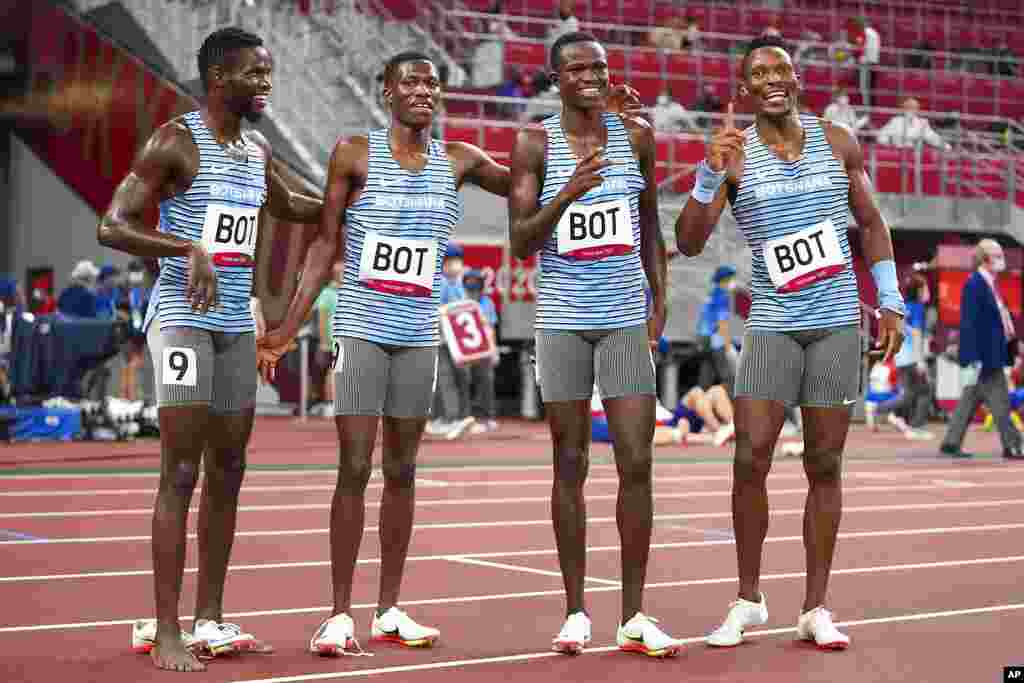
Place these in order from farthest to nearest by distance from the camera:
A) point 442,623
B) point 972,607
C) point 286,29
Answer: point 286,29
point 972,607
point 442,623

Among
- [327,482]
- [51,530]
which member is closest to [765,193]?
[51,530]

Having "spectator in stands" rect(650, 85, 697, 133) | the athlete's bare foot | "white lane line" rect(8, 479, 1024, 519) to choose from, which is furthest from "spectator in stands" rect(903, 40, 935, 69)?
the athlete's bare foot

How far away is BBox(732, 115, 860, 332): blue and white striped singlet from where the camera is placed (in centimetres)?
643

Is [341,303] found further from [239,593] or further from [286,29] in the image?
[286,29]

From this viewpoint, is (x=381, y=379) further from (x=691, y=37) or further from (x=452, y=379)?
(x=691, y=37)

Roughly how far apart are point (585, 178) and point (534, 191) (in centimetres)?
31

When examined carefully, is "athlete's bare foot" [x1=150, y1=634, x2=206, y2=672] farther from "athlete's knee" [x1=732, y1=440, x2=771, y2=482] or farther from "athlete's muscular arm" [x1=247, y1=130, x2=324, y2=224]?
"athlete's knee" [x1=732, y1=440, x2=771, y2=482]

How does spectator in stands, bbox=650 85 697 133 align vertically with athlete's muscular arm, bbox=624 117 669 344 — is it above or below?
above

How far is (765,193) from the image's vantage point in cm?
648

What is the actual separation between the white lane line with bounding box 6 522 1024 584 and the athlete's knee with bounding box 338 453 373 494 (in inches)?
42.0

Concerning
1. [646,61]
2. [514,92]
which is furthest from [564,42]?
[646,61]

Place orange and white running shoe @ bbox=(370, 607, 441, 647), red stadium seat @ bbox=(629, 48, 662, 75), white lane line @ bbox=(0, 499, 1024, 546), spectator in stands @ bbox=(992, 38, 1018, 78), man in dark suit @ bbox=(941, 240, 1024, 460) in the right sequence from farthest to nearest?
spectator in stands @ bbox=(992, 38, 1018, 78) → red stadium seat @ bbox=(629, 48, 662, 75) → man in dark suit @ bbox=(941, 240, 1024, 460) → white lane line @ bbox=(0, 499, 1024, 546) → orange and white running shoe @ bbox=(370, 607, 441, 647)

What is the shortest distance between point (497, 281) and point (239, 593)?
48.6ft

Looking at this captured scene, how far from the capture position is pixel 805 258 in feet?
21.1
